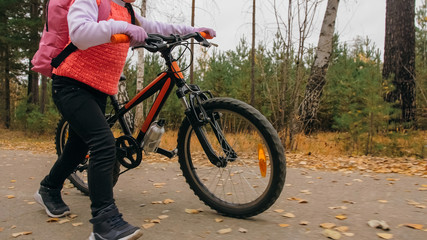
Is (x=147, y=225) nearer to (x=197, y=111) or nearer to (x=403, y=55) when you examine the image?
(x=197, y=111)

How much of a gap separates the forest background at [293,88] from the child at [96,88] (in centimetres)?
441

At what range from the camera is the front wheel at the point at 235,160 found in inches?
98.4

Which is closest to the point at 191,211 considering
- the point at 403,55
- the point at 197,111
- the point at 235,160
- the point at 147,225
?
the point at 147,225

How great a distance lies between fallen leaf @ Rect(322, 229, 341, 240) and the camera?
2.29 metres

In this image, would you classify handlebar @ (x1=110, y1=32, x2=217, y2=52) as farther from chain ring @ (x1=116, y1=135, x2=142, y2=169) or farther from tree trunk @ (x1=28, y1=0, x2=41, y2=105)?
tree trunk @ (x1=28, y1=0, x2=41, y2=105)

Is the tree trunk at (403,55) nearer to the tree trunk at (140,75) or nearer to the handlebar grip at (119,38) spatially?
the tree trunk at (140,75)

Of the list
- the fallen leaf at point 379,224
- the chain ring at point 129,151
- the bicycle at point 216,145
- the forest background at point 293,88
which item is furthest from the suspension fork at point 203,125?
the forest background at point 293,88

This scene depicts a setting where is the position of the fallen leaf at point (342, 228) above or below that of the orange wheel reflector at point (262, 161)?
below

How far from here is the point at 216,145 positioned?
9.18 feet

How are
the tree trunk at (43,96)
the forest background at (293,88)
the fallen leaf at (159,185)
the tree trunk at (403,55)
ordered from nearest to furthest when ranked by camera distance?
the fallen leaf at (159,185) < the forest background at (293,88) < the tree trunk at (403,55) < the tree trunk at (43,96)

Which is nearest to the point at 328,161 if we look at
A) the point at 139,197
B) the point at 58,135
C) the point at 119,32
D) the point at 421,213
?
the point at 421,213

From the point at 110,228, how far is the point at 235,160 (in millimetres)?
1066

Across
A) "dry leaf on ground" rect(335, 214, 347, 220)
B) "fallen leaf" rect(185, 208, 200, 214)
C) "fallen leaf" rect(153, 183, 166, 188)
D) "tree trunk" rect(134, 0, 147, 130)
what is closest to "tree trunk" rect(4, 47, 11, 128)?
"tree trunk" rect(134, 0, 147, 130)

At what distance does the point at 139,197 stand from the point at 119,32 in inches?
76.6
